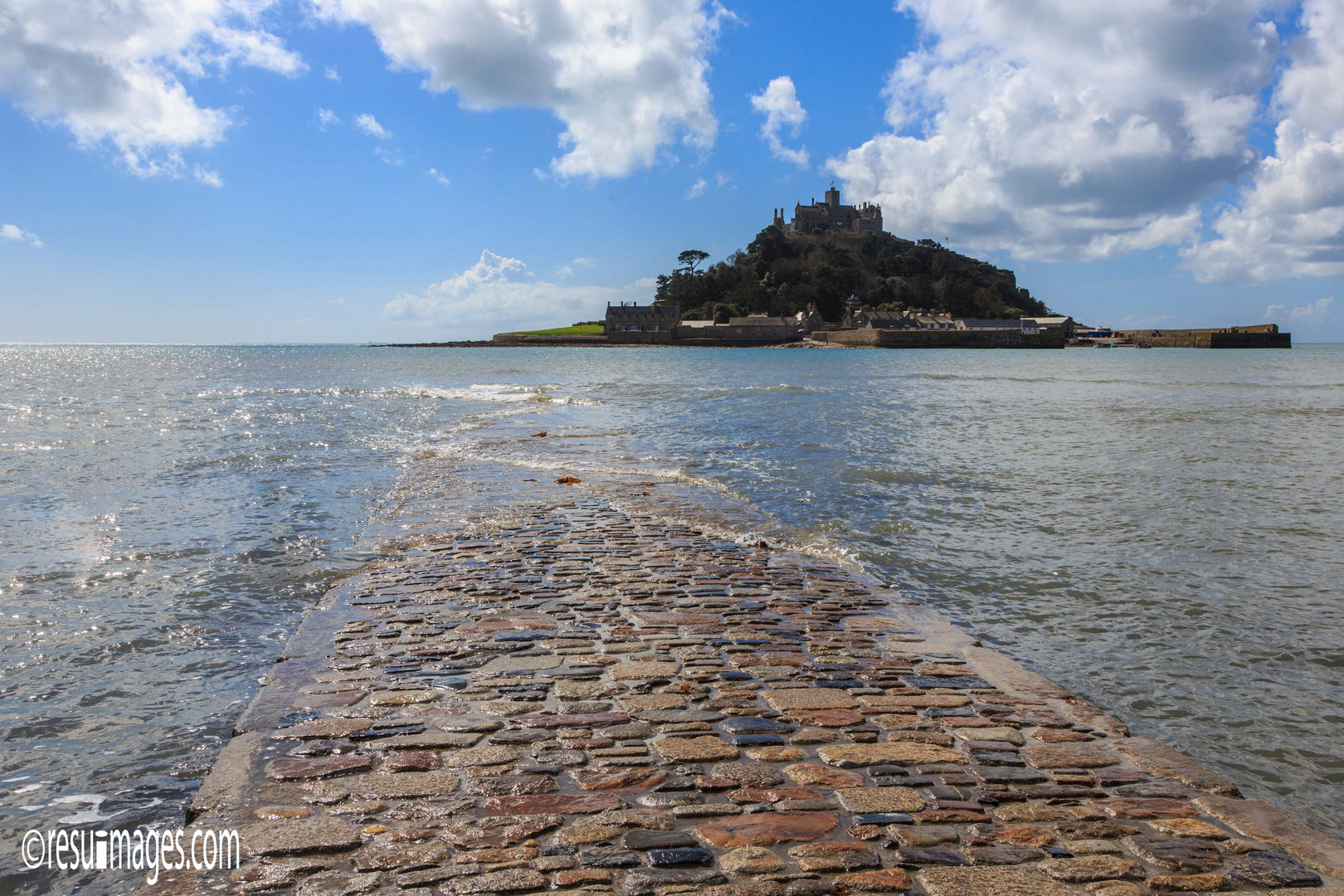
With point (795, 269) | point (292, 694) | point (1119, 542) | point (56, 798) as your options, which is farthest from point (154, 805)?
point (795, 269)

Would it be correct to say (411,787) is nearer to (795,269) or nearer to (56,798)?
(56,798)

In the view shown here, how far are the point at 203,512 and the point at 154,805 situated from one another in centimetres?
750

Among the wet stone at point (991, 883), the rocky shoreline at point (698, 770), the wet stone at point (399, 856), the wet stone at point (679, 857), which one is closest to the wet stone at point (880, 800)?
the rocky shoreline at point (698, 770)


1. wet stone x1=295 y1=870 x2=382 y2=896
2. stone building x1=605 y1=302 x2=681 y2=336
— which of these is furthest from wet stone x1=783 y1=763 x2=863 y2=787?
stone building x1=605 y1=302 x2=681 y2=336

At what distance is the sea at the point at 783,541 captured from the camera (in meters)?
4.39

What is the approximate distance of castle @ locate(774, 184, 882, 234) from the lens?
562 ft

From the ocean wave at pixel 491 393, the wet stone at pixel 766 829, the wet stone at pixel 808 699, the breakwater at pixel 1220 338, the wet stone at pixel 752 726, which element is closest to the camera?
the wet stone at pixel 766 829

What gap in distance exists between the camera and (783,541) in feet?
29.3

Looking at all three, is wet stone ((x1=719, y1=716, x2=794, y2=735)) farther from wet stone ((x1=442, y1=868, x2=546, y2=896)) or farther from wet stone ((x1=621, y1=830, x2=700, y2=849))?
wet stone ((x1=442, y1=868, x2=546, y2=896))

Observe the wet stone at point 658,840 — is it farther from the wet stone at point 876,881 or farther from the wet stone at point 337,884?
the wet stone at point 337,884

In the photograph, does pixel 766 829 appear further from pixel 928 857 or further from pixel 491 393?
pixel 491 393

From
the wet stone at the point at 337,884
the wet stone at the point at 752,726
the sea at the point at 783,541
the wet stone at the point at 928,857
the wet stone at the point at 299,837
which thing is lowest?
the sea at the point at 783,541

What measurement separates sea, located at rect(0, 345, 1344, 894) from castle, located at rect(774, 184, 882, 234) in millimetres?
155034

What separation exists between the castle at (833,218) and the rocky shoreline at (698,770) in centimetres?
17303
